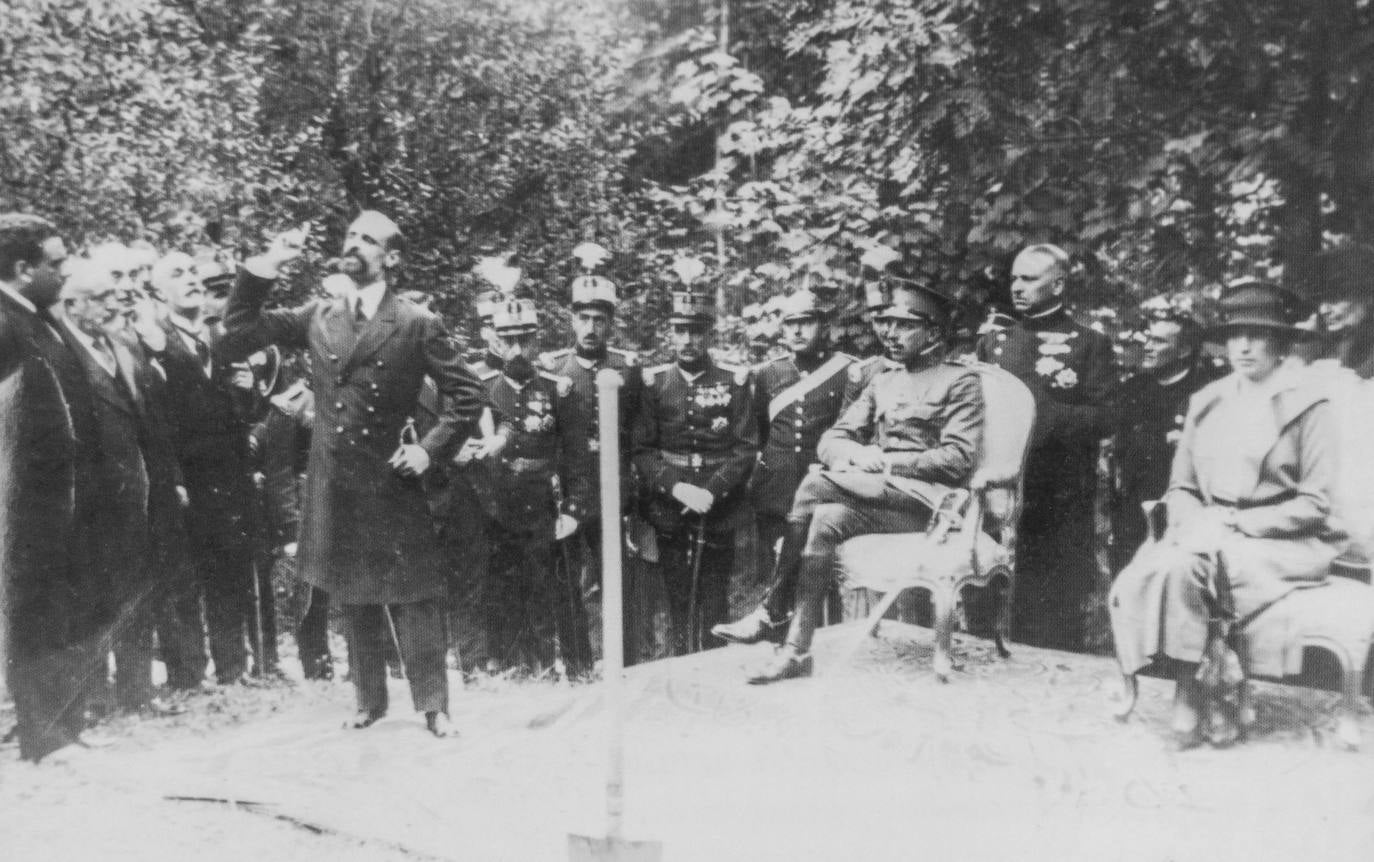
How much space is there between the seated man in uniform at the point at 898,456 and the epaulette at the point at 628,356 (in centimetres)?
94

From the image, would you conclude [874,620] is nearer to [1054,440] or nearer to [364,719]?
[1054,440]

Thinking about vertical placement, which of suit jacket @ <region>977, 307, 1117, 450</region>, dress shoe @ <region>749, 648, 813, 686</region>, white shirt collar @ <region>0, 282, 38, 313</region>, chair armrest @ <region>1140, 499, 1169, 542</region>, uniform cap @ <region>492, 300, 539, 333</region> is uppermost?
white shirt collar @ <region>0, 282, 38, 313</region>

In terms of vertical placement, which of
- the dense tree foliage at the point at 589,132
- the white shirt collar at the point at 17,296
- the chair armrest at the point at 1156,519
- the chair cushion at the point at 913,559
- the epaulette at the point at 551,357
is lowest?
the chair cushion at the point at 913,559

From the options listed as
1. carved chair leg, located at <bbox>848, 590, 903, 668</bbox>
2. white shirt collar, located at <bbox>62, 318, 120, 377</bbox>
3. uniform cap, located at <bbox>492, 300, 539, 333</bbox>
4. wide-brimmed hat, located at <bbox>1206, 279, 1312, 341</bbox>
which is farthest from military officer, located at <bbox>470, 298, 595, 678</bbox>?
wide-brimmed hat, located at <bbox>1206, 279, 1312, 341</bbox>

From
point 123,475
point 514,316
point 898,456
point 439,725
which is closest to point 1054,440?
point 898,456

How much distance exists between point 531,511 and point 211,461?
128 centimetres

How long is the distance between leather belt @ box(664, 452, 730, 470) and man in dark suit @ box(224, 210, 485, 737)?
916 millimetres

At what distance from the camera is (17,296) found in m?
4.78

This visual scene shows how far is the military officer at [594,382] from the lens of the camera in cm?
530

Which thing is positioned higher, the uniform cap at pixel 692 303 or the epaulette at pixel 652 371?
the uniform cap at pixel 692 303

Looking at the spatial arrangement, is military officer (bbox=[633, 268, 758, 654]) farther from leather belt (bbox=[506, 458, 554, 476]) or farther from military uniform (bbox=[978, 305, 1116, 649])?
military uniform (bbox=[978, 305, 1116, 649])

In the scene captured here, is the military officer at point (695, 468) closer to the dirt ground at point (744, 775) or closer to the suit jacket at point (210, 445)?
the dirt ground at point (744, 775)

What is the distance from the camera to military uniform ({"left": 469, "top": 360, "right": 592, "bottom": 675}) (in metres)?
5.38

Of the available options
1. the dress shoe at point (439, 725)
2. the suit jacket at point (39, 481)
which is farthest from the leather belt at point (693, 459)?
the suit jacket at point (39, 481)
